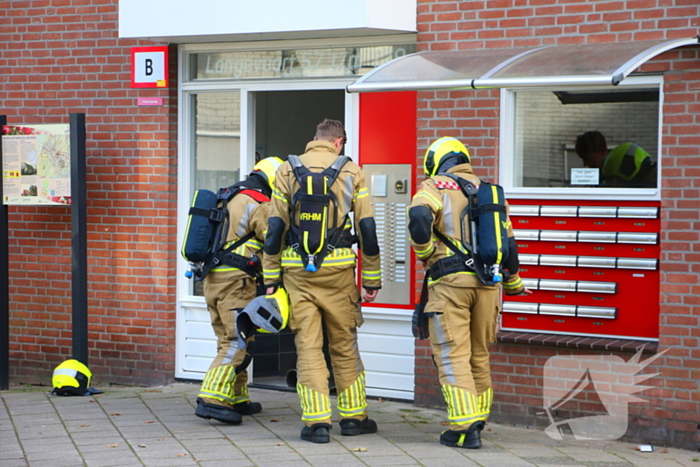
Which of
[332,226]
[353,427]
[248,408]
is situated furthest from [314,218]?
[248,408]

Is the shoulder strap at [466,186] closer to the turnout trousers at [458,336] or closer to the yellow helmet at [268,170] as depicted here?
the turnout trousers at [458,336]

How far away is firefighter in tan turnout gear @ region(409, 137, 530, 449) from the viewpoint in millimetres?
6168

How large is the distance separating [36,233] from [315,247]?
4.08 metres

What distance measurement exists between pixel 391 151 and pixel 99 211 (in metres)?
2.89

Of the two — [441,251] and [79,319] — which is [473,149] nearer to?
[441,251]

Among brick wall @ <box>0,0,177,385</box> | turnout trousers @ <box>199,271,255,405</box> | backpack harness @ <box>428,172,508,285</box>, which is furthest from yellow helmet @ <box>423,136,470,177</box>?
brick wall @ <box>0,0,177,385</box>

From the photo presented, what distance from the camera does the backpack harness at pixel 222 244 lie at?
22.5ft

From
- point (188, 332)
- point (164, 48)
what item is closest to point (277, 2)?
point (164, 48)

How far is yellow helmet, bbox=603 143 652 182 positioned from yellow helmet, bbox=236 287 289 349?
8.17 ft

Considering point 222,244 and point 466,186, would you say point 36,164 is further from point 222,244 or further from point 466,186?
point 466,186

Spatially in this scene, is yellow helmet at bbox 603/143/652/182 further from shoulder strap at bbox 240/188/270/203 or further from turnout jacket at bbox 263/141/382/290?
shoulder strap at bbox 240/188/270/203

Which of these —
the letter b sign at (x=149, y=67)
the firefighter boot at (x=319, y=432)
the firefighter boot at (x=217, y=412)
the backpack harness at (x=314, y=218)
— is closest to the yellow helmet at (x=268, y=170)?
the backpack harness at (x=314, y=218)

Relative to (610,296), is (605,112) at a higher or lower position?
higher

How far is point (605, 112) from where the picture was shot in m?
6.99
